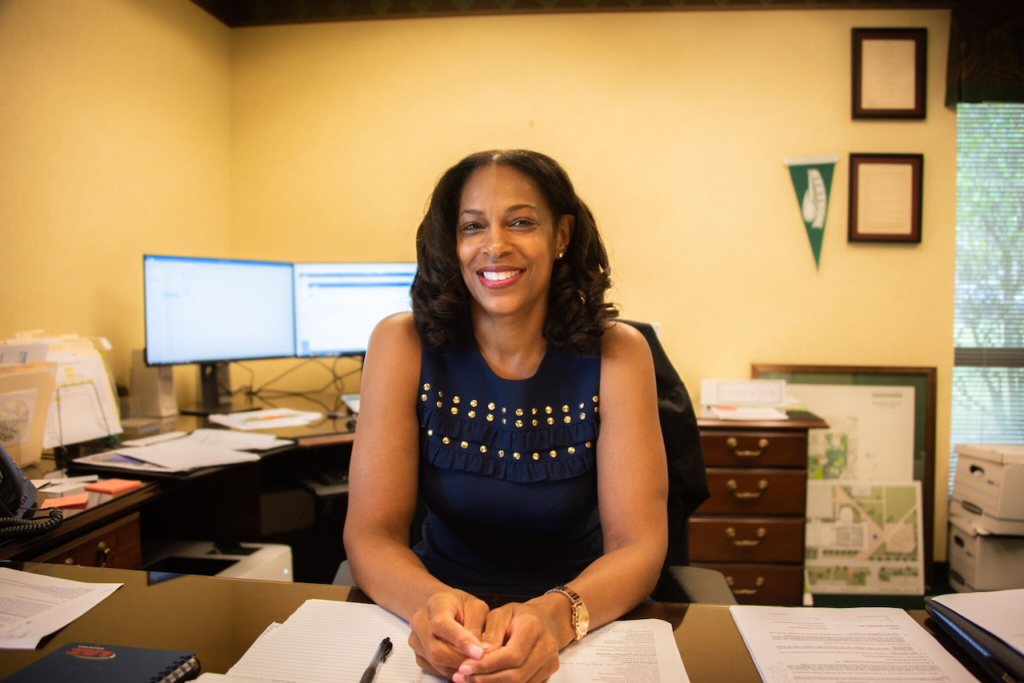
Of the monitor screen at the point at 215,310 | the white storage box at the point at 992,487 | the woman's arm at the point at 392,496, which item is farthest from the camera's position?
the white storage box at the point at 992,487

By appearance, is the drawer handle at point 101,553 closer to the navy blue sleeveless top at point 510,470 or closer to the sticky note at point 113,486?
the sticky note at point 113,486

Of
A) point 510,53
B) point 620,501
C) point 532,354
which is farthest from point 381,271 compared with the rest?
point 620,501

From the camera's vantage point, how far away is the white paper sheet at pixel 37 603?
738mm

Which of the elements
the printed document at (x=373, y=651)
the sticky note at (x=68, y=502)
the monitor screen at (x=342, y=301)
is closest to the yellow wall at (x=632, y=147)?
the monitor screen at (x=342, y=301)

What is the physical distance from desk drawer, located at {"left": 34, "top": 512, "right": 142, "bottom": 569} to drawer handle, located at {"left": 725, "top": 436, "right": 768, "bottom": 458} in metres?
1.94

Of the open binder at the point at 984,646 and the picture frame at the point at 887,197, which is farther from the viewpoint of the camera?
the picture frame at the point at 887,197

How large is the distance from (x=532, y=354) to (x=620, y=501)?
36 cm

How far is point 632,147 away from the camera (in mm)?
2787

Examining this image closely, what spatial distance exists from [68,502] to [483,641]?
104 cm

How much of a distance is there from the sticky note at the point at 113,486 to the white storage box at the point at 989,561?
9.70 feet

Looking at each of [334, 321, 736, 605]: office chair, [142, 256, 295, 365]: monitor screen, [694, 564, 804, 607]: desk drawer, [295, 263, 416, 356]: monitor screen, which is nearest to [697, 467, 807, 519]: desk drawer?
[694, 564, 804, 607]: desk drawer

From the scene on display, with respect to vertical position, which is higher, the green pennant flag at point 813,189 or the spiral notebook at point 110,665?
the green pennant flag at point 813,189

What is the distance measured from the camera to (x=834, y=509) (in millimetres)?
2666

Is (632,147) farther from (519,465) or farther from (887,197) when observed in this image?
(519,465)
